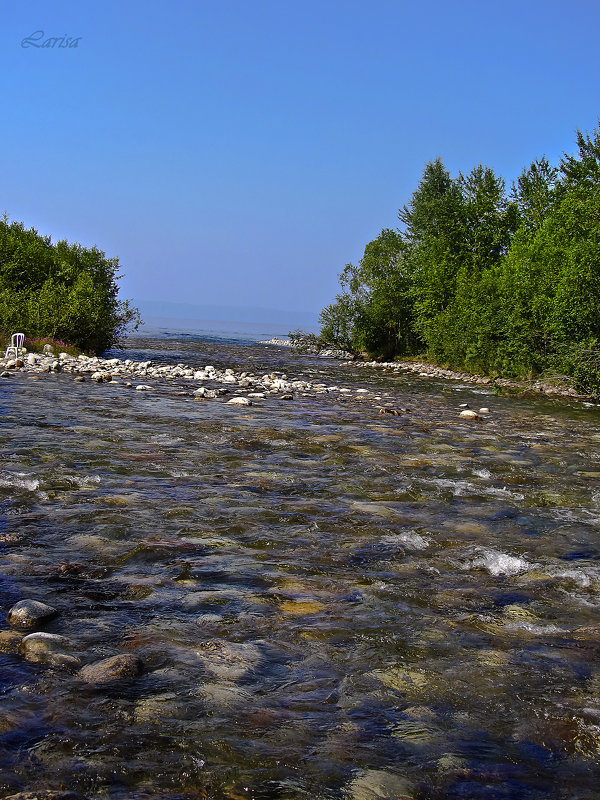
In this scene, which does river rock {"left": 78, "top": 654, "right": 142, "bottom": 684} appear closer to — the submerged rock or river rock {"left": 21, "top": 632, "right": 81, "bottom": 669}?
river rock {"left": 21, "top": 632, "right": 81, "bottom": 669}

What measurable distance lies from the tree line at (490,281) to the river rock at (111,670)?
21865 millimetres

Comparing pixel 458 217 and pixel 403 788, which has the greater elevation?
pixel 458 217

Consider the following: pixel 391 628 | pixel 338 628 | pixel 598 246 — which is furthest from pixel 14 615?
pixel 598 246

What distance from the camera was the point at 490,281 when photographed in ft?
109

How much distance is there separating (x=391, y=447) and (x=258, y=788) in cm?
927

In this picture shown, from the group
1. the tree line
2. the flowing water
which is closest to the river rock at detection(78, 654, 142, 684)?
the flowing water

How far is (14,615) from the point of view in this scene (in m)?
3.99

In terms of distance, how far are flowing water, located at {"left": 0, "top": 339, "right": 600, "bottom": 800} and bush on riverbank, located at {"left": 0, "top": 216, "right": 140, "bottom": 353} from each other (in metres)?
25.7

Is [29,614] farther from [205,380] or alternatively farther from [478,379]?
[478,379]

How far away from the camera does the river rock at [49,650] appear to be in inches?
139

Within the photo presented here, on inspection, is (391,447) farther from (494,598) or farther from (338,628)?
(338,628)

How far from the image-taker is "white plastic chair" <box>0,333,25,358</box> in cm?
2775

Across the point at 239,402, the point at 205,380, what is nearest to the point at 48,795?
the point at 239,402

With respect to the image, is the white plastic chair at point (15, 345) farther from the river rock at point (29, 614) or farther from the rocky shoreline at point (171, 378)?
the river rock at point (29, 614)
